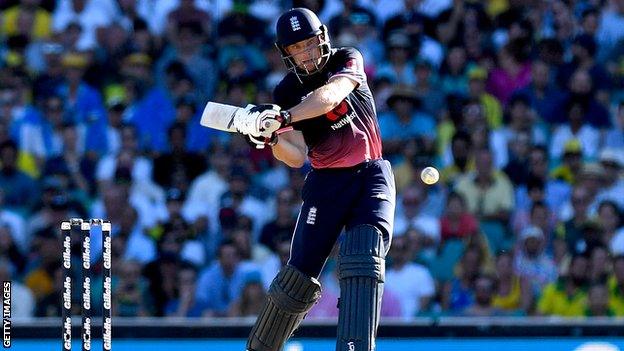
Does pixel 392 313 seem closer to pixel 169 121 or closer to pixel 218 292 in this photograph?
pixel 218 292

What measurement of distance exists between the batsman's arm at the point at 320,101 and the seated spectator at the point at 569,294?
437 centimetres

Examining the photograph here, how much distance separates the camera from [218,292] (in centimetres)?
981

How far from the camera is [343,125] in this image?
6.14m

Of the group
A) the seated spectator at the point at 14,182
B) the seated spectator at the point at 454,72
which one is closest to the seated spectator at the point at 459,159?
the seated spectator at the point at 454,72

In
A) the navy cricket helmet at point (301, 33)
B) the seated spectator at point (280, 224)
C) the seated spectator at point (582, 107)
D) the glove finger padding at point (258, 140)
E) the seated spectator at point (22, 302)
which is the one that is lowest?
the glove finger padding at point (258, 140)

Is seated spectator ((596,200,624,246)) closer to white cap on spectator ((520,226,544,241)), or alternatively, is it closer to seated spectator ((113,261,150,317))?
white cap on spectator ((520,226,544,241))

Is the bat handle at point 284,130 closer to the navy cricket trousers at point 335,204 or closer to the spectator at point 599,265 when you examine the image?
the navy cricket trousers at point 335,204

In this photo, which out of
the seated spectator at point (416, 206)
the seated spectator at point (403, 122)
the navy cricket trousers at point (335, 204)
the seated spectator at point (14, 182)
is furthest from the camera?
the seated spectator at point (403, 122)

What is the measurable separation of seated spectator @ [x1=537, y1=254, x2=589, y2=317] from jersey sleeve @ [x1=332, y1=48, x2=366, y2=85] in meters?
4.14

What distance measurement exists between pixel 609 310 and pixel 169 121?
12.7 ft

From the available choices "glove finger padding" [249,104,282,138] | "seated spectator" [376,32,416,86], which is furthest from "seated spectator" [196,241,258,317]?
"glove finger padding" [249,104,282,138]

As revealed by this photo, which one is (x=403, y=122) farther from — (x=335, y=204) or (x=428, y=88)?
(x=335, y=204)

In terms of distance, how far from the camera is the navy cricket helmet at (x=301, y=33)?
19.7 ft

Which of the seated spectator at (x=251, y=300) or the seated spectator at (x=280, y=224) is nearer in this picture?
the seated spectator at (x=251, y=300)
